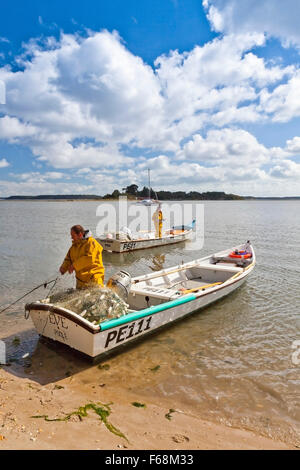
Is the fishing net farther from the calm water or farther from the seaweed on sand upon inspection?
the seaweed on sand

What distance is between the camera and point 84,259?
6613 mm

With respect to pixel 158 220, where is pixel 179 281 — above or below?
below

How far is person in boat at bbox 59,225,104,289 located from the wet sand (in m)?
1.59

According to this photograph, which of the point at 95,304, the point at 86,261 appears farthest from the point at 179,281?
the point at 95,304

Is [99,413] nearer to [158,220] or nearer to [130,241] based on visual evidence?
[130,241]

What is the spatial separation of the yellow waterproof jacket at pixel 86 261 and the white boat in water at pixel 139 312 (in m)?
0.89

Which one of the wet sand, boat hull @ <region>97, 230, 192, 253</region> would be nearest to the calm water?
the wet sand

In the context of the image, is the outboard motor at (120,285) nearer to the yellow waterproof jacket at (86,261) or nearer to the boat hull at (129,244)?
the yellow waterproof jacket at (86,261)

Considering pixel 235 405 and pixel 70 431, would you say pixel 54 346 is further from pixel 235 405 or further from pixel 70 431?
pixel 235 405

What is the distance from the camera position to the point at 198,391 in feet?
18.0

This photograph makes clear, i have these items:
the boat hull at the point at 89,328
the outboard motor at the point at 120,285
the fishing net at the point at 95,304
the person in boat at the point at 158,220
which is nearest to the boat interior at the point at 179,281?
the outboard motor at the point at 120,285

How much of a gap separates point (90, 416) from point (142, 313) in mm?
2395

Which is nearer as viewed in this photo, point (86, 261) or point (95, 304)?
point (95, 304)

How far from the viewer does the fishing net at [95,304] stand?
6.09 metres
